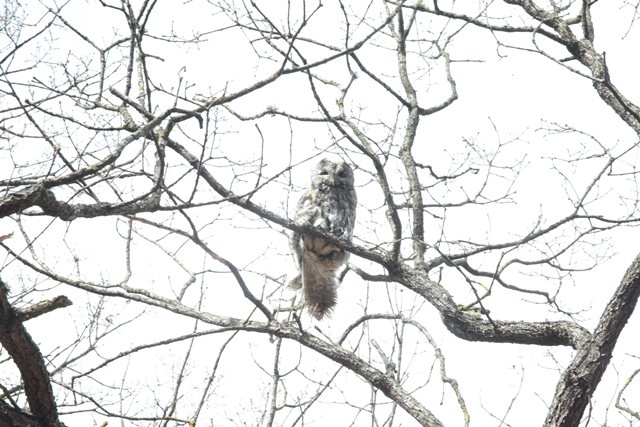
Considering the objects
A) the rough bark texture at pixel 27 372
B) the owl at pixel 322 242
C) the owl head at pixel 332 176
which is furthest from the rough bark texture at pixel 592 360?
the owl head at pixel 332 176

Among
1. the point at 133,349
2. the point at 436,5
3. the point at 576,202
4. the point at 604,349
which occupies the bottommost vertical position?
the point at 604,349

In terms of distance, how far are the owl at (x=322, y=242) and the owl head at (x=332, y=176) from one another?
0.01 m

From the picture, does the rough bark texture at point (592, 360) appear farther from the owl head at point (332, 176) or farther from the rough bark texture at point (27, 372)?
the owl head at point (332, 176)

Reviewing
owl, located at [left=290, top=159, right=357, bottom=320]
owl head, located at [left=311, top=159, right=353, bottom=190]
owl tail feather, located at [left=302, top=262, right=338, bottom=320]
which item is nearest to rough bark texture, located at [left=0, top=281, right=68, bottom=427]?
owl, located at [left=290, top=159, right=357, bottom=320]

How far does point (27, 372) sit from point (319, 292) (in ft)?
10.7

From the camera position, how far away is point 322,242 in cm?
608

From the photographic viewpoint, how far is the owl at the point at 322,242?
6.30 meters

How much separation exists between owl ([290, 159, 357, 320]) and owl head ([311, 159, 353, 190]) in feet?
0.04

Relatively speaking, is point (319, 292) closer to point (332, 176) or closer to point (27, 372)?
point (332, 176)

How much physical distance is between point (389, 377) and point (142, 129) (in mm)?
2636

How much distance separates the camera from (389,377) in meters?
4.82

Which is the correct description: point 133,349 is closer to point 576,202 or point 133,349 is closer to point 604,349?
point 604,349

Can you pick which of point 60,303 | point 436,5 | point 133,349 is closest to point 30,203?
point 60,303

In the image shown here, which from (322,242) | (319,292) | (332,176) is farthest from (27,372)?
(332,176)
